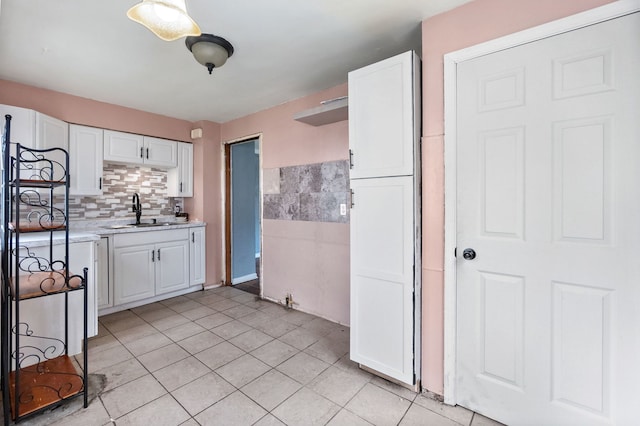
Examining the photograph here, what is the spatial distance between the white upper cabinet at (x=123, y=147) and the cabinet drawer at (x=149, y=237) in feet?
3.00

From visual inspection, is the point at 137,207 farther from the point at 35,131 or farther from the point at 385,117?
the point at 385,117

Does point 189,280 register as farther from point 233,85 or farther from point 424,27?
point 424,27

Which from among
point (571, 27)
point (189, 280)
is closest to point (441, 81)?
point (571, 27)

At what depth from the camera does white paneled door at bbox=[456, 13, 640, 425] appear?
129cm

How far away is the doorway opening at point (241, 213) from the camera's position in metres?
4.20

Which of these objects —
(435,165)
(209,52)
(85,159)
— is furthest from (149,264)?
(435,165)

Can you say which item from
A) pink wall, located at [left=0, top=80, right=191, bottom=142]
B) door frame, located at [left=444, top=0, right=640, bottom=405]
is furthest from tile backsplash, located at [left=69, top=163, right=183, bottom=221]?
door frame, located at [left=444, top=0, right=640, bottom=405]

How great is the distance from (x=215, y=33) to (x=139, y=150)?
2245 mm

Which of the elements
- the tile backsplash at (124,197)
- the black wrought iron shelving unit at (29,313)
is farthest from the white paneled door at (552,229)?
the tile backsplash at (124,197)

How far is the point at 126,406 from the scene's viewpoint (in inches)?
68.1

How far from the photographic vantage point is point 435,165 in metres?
1.77

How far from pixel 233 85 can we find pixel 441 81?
78.1 inches

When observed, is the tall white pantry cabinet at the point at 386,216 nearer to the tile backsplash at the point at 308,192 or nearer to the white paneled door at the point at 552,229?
the white paneled door at the point at 552,229

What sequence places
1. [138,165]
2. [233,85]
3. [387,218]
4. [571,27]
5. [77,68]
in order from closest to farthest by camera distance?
1. [571,27]
2. [387,218]
3. [77,68]
4. [233,85]
5. [138,165]
